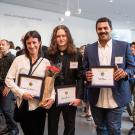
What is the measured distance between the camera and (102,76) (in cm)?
244

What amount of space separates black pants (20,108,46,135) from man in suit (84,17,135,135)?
0.53 m

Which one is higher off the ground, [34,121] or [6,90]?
[6,90]

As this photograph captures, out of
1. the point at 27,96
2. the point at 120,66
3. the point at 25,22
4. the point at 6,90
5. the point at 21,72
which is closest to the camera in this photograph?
the point at 27,96

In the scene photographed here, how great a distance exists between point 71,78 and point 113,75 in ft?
1.43

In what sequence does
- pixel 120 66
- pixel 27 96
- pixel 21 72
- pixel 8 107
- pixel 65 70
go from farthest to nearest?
pixel 8 107 < pixel 65 70 < pixel 120 66 < pixel 21 72 < pixel 27 96

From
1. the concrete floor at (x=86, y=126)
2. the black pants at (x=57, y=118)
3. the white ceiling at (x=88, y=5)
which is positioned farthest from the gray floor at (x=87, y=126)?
the white ceiling at (x=88, y=5)

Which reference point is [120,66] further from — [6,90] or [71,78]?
[6,90]

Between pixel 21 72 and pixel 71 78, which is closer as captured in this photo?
pixel 21 72

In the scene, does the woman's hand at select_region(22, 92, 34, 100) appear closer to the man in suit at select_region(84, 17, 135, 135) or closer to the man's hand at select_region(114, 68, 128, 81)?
the man in suit at select_region(84, 17, 135, 135)

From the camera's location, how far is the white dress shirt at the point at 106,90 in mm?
2486

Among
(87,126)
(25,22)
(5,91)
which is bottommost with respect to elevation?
(87,126)

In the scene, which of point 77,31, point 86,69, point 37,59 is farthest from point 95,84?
point 77,31

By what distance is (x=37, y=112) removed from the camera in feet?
7.86

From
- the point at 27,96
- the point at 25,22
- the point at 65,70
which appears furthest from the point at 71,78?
the point at 25,22
